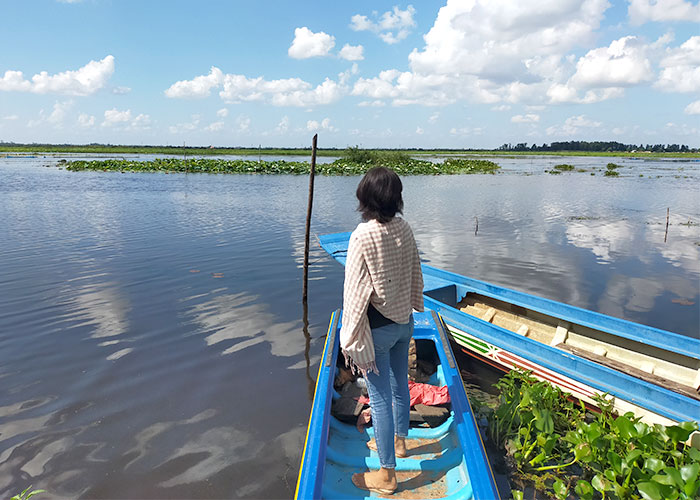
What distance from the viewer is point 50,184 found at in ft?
93.5

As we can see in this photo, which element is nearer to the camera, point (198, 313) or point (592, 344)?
point (592, 344)

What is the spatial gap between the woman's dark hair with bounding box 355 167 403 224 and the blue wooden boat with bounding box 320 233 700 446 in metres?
3.31

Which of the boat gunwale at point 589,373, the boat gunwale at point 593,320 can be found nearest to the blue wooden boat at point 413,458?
the boat gunwale at point 589,373

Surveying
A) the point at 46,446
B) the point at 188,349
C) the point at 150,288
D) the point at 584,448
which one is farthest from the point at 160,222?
the point at 584,448

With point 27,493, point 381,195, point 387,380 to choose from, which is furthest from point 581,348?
point 27,493

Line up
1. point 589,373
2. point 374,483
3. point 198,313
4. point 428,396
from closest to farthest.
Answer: point 374,483, point 428,396, point 589,373, point 198,313

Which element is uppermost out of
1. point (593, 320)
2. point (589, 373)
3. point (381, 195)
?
point (381, 195)

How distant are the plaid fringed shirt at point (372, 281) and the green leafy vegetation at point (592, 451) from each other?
6.83 ft

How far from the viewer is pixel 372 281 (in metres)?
2.52

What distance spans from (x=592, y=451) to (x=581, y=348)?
2.52m

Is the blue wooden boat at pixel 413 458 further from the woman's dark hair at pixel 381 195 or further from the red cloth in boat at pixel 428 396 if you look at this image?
the woman's dark hair at pixel 381 195

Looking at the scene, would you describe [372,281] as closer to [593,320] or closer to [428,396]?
[428,396]

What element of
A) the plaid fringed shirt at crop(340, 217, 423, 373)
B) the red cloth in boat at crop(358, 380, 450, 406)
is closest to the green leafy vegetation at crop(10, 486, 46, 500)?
the red cloth in boat at crop(358, 380, 450, 406)

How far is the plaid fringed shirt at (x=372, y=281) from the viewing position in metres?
2.48
